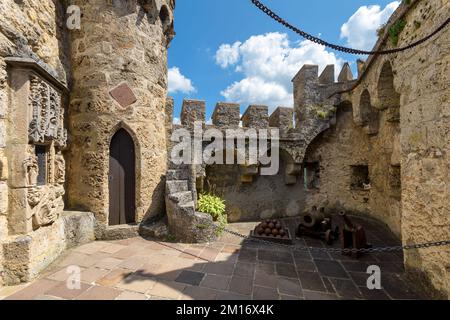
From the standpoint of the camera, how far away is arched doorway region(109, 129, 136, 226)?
4164 millimetres

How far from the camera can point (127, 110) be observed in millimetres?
4176

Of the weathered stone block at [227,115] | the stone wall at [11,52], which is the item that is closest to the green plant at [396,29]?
the weathered stone block at [227,115]

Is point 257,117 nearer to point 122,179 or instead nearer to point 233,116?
point 233,116

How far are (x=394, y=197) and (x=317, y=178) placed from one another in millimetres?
2208

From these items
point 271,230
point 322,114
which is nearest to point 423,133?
point 271,230

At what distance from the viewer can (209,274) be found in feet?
9.54

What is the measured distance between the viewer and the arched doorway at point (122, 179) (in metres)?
4.16

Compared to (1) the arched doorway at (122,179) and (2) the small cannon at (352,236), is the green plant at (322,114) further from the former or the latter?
(1) the arched doorway at (122,179)

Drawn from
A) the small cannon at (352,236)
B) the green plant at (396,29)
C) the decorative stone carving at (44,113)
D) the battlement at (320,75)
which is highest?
the battlement at (320,75)

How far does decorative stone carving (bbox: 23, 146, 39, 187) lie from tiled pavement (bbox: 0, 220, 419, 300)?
4.12 feet

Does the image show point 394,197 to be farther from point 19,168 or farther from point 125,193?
point 19,168

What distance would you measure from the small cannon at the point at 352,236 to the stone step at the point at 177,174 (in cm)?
335

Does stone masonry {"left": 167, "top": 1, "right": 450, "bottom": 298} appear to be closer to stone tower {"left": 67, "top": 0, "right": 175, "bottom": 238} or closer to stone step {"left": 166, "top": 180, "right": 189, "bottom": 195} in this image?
stone step {"left": 166, "top": 180, "right": 189, "bottom": 195}

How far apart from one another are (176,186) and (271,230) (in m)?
2.32
